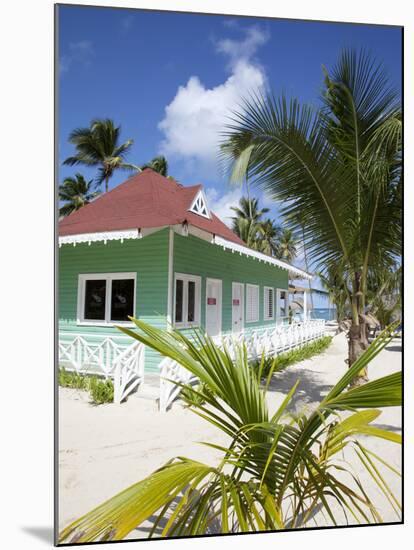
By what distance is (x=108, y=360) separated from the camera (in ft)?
9.68

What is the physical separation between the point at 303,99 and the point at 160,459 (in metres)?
2.46

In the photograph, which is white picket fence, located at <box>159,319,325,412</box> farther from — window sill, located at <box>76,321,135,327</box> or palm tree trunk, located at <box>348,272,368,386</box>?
window sill, located at <box>76,321,135,327</box>

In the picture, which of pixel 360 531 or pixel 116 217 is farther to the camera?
pixel 116 217

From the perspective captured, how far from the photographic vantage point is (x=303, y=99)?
121 inches

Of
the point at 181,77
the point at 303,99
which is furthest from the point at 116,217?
the point at 303,99

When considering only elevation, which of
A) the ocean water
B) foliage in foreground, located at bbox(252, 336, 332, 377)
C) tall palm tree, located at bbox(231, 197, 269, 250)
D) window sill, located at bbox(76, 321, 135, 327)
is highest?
tall palm tree, located at bbox(231, 197, 269, 250)

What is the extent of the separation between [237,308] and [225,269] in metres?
0.32

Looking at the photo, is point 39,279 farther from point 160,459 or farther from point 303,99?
point 303,99

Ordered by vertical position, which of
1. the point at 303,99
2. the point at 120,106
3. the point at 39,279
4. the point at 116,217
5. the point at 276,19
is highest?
the point at 276,19

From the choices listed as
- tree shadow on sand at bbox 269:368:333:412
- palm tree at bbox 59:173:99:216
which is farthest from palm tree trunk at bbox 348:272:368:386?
palm tree at bbox 59:173:99:216

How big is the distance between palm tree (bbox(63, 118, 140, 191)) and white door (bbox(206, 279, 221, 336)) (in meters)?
0.95

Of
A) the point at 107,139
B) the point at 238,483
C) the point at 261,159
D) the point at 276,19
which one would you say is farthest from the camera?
the point at 261,159

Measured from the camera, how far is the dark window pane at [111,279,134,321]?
121 inches

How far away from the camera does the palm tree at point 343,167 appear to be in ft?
10.2
